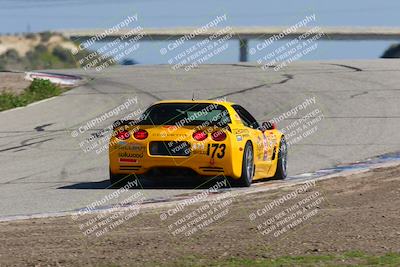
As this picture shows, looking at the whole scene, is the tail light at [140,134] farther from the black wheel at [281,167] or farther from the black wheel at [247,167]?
the black wheel at [281,167]

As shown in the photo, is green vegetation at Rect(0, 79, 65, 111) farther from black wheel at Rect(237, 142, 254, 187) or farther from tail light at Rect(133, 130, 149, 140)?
black wheel at Rect(237, 142, 254, 187)

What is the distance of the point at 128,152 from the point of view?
1391 centimetres

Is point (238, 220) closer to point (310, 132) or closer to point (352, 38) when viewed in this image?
point (310, 132)

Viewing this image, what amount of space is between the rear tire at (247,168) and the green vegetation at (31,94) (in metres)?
13.4

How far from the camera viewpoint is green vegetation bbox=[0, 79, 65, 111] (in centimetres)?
2700

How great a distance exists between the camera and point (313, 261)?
8.04 metres

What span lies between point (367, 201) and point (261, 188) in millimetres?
2231

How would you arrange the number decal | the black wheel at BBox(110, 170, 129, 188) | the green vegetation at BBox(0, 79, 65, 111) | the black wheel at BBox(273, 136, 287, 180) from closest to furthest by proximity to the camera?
the number decal, the black wheel at BBox(110, 170, 129, 188), the black wheel at BBox(273, 136, 287, 180), the green vegetation at BBox(0, 79, 65, 111)

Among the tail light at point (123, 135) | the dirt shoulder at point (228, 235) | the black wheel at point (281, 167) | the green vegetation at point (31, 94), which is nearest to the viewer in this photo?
the dirt shoulder at point (228, 235)

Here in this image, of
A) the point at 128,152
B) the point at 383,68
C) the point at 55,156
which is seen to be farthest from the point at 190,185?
the point at 383,68

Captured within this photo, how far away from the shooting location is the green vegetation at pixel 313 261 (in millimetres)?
7941

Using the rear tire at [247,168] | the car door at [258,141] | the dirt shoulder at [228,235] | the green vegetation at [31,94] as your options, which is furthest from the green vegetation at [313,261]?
the green vegetation at [31,94]

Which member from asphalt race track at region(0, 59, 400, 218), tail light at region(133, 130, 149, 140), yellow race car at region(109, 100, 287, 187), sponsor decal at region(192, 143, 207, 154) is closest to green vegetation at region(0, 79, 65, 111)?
asphalt race track at region(0, 59, 400, 218)

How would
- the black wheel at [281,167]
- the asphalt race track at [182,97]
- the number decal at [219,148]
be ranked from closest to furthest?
1. the number decal at [219,148]
2. the asphalt race track at [182,97]
3. the black wheel at [281,167]
